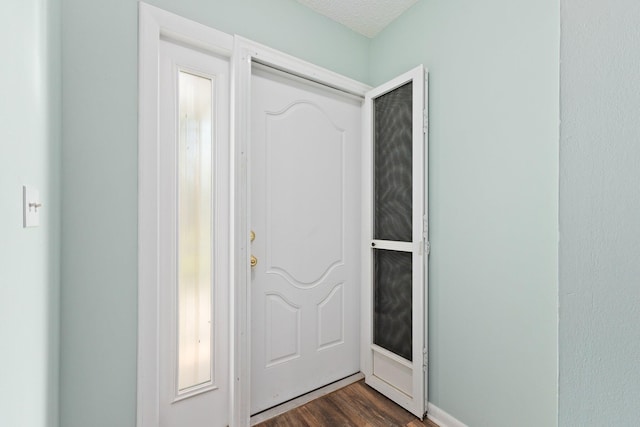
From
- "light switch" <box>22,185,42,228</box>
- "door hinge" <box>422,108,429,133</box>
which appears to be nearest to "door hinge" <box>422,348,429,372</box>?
"door hinge" <box>422,108,429,133</box>

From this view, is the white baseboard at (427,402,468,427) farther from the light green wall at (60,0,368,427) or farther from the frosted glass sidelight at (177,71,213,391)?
the light green wall at (60,0,368,427)

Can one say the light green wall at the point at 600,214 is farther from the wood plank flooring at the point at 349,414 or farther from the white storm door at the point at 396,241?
the wood plank flooring at the point at 349,414

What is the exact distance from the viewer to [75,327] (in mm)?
1199

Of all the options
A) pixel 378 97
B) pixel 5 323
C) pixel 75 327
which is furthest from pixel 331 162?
pixel 5 323

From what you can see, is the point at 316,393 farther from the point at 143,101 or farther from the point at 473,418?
the point at 143,101

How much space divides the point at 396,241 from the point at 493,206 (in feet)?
2.03

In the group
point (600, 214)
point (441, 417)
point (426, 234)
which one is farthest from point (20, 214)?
point (441, 417)

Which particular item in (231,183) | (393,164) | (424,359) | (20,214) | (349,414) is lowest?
(349,414)

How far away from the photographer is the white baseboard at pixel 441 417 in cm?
160

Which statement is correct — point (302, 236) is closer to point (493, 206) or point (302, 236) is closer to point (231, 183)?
point (231, 183)

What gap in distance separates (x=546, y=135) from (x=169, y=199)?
5.87 feet

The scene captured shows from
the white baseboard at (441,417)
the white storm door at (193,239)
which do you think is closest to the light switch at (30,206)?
the white storm door at (193,239)

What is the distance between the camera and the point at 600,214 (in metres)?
0.43

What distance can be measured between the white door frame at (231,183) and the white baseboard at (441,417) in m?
1.05
